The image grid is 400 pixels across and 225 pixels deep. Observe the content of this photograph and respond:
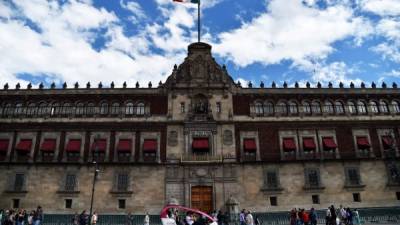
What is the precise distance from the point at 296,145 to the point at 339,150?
4.90 metres

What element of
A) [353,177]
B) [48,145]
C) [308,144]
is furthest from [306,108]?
[48,145]

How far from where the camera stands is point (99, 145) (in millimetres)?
35594

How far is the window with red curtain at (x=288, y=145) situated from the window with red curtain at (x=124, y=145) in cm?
1693

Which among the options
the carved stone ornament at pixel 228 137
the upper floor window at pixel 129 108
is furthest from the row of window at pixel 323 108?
the upper floor window at pixel 129 108

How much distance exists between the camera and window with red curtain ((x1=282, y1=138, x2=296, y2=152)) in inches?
1411

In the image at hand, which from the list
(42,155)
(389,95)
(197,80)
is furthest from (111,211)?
(389,95)

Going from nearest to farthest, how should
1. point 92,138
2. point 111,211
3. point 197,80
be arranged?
point 111,211 < point 92,138 < point 197,80

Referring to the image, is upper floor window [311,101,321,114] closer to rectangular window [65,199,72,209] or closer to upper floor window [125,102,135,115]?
upper floor window [125,102,135,115]

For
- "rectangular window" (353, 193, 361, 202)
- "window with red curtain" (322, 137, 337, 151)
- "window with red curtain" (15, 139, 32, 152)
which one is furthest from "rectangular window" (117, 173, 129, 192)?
"rectangular window" (353, 193, 361, 202)

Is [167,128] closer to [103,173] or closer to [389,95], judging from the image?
[103,173]

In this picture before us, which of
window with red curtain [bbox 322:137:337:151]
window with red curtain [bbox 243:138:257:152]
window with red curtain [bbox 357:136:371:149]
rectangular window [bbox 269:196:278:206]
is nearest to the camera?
rectangular window [bbox 269:196:278:206]

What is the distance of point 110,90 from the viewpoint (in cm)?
3825

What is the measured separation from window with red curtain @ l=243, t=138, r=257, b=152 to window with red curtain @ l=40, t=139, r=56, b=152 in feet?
68.3

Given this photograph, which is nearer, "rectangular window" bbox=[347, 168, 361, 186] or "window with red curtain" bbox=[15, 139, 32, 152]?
"window with red curtain" bbox=[15, 139, 32, 152]
